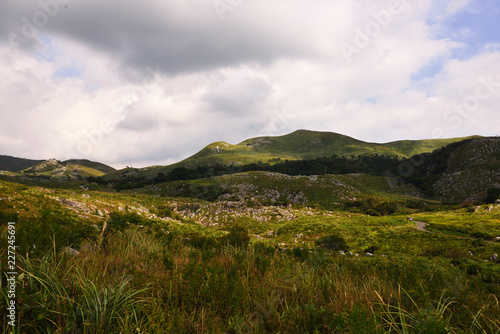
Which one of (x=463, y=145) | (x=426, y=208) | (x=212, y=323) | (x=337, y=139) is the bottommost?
(x=426, y=208)

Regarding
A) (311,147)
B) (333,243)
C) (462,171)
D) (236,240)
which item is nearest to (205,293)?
(236,240)

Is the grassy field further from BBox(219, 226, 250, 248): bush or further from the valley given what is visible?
BBox(219, 226, 250, 248): bush

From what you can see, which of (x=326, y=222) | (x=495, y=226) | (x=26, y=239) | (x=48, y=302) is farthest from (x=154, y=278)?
(x=495, y=226)

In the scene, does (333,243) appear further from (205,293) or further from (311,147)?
(311,147)

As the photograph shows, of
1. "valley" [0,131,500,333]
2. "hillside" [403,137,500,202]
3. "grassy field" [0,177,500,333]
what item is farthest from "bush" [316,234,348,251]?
"hillside" [403,137,500,202]

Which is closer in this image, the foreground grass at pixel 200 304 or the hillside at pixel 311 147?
the foreground grass at pixel 200 304

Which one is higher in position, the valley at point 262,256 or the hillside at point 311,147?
the hillside at point 311,147

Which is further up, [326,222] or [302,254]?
[302,254]

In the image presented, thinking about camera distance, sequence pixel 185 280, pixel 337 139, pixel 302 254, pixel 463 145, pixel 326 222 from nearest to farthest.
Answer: pixel 185 280 < pixel 302 254 < pixel 326 222 < pixel 463 145 < pixel 337 139

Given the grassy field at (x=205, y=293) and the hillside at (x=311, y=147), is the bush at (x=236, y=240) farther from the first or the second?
the hillside at (x=311, y=147)

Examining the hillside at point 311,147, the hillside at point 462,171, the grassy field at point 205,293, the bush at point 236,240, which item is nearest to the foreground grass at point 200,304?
the grassy field at point 205,293

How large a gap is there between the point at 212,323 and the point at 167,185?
54718 millimetres

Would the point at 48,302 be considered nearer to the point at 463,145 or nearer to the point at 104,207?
the point at 104,207

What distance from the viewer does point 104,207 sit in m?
22.8
